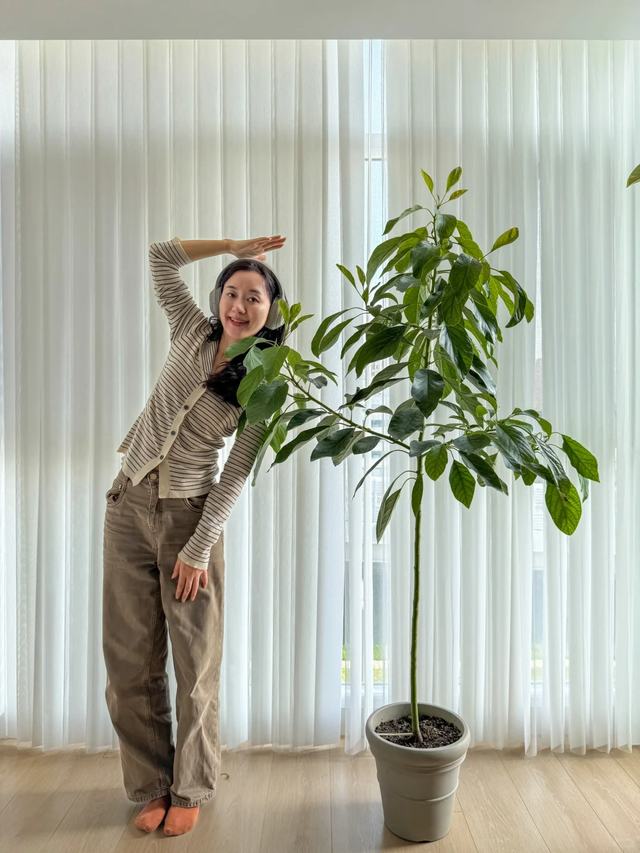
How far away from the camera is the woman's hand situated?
1796mm

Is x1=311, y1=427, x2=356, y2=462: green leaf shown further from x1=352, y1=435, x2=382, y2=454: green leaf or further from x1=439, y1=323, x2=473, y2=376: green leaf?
x1=439, y1=323, x2=473, y2=376: green leaf

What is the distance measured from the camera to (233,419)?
1861 mm

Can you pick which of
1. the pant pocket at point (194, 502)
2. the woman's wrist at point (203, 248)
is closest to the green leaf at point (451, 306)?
the woman's wrist at point (203, 248)

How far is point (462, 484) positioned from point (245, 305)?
77 cm

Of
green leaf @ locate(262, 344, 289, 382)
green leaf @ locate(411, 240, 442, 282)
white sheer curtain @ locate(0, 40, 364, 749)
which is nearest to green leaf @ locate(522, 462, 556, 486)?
green leaf @ locate(411, 240, 442, 282)

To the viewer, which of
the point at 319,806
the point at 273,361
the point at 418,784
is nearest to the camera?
the point at 273,361

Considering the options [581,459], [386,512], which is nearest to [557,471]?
[581,459]

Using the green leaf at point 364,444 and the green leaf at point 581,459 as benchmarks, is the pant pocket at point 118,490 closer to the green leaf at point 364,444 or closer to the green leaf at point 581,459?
the green leaf at point 364,444

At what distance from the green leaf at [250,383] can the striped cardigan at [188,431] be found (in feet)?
1.00

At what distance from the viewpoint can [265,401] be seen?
150 centimetres

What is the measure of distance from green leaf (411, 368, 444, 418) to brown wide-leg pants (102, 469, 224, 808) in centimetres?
79

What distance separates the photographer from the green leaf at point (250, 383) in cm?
149

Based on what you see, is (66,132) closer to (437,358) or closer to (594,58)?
(437,358)

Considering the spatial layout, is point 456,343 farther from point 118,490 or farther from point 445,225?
point 118,490
